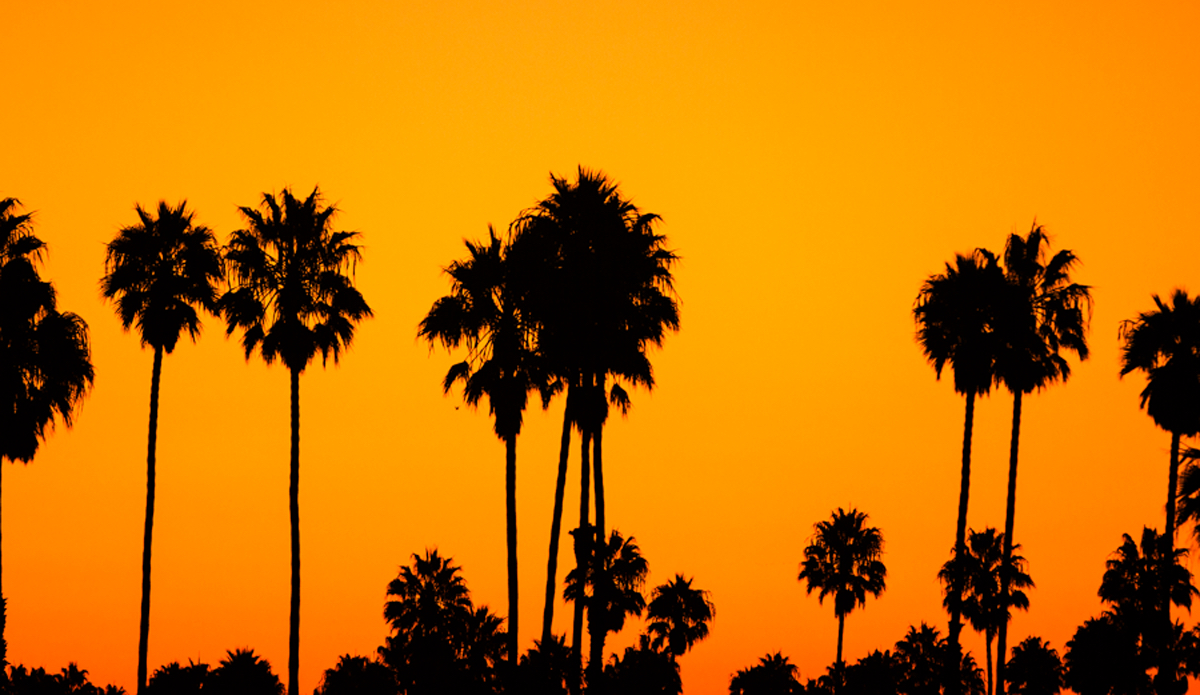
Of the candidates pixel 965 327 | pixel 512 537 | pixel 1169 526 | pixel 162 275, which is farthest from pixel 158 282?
pixel 1169 526

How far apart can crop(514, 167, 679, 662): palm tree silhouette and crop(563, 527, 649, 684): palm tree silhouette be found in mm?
1528

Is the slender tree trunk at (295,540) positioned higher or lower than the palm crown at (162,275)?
lower

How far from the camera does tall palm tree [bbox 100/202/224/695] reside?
148 ft

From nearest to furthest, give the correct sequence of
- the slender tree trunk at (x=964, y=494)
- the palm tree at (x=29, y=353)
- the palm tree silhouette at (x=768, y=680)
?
1. the palm tree at (x=29, y=353)
2. the slender tree trunk at (x=964, y=494)
3. the palm tree silhouette at (x=768, y=680)

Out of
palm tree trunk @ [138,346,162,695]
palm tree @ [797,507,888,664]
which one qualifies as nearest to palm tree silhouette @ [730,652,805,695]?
palm tree @ [797,507,888,664]

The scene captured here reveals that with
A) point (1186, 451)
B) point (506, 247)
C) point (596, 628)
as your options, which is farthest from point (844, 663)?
point (506, 247)

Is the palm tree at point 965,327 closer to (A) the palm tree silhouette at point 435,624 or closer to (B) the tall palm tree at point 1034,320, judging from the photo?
(B) the tall palm tree at point 1034,320

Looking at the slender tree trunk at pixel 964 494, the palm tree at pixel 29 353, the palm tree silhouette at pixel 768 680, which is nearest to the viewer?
the palm tree at pixel 29 353

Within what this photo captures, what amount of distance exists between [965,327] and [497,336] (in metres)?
16.5

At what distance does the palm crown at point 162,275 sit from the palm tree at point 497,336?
770 cm

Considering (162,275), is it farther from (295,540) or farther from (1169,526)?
→ (1169,526)

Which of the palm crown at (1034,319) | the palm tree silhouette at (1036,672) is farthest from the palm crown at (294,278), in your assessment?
the palm tree silhouette at (1036,672)

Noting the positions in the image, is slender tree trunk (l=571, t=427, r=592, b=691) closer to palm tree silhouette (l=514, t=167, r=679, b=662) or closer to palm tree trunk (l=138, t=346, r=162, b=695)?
palm tree silhouette (l=514, t=167, r=679, b=662)

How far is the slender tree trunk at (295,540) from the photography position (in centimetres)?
4371
